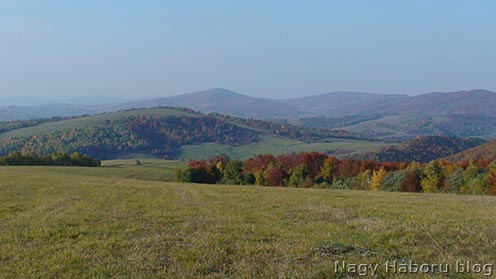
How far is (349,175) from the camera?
76.0 meters

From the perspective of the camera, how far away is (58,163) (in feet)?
272

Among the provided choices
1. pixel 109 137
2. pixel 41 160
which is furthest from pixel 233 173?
pixel 109 137

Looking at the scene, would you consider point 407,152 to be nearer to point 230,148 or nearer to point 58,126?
point 230,148

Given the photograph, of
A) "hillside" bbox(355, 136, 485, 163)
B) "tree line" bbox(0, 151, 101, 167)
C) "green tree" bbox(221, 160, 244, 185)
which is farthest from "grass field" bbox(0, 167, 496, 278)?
"hillside" bbox(355, 136, 485, 163)

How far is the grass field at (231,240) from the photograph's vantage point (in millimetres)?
7273

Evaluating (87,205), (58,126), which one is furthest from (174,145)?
(87,205)

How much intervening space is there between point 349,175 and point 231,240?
69.2 metres

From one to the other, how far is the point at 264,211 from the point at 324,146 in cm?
16037

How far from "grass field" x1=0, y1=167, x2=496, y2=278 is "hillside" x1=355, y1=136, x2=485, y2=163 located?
118 m

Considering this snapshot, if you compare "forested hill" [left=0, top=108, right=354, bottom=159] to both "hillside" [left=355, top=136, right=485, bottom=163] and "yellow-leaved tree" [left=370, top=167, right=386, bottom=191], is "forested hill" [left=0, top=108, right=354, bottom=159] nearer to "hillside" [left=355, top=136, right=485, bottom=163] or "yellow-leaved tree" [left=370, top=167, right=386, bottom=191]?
"hillside" [left=355, top=136, right=485, bottom=163]

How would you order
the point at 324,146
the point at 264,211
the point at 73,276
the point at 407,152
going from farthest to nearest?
the point at 324,146
the point at 407,152
the point at 264,211
the point at 73,276

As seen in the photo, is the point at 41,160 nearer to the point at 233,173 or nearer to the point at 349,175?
the point at 233,173

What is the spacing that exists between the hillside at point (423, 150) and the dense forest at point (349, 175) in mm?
50141

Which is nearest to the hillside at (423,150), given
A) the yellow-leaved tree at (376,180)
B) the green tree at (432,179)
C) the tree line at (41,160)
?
the yellow-leaved tree at (376,180)
